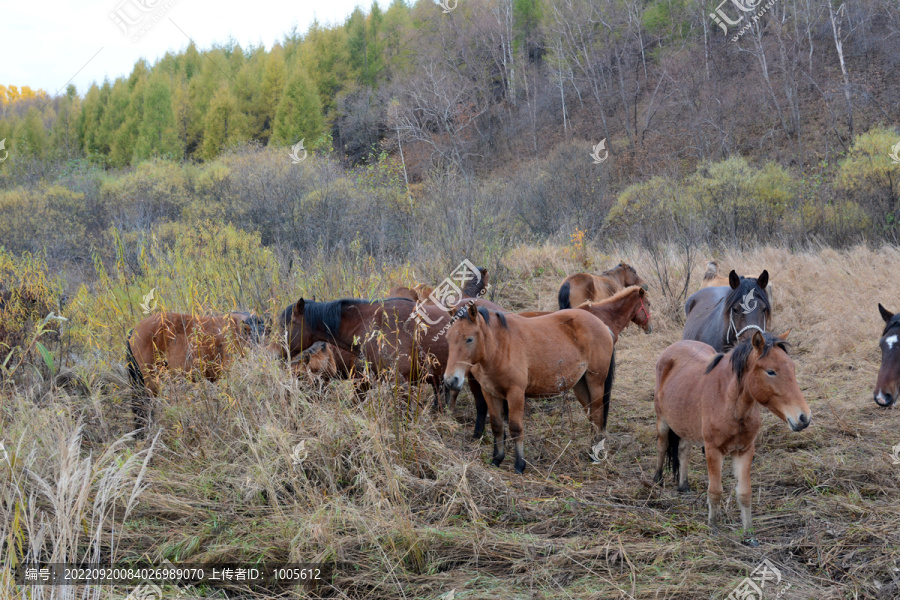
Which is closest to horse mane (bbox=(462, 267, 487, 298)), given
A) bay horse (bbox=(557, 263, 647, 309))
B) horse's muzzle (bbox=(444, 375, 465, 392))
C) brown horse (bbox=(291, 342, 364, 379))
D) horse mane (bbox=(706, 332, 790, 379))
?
bay horse (bbox=(557, 263, 647, 309))

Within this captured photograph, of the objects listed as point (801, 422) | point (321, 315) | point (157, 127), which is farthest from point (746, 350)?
point (157, 127)

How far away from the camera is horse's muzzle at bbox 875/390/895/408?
5164 mm

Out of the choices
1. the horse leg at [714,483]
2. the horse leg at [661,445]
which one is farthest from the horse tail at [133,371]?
the horse leg at [714,483]

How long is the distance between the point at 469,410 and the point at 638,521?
351 cm

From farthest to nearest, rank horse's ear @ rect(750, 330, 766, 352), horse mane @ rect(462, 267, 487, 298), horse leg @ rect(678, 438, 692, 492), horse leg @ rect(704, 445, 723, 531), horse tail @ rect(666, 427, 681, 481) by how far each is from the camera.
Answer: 1. horse mane @ rect(462, 267, 487, 298)
2. horse tail @ rect(666, 427, 681, 481)
3. horse leg @ rect(678, 438, 692, 492)
4. horse leg @ rect(704, 445, 723, 531)
5. horse's ear @ rect(750, 330, 766, 352)

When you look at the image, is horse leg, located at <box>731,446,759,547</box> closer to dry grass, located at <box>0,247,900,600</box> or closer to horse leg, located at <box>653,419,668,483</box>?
dry grass, located at <box>0,247,900,600</box>

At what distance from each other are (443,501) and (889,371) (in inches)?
162

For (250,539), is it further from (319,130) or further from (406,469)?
(319,130)

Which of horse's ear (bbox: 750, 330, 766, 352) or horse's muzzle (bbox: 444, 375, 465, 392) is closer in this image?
horse's ear (bbox: 750, 330, 766, 352)

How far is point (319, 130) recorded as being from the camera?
125 ft

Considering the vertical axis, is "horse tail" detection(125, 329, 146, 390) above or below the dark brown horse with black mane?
below

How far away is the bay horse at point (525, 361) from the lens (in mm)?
5203

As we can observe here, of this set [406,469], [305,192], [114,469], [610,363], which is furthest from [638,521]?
[305,192]
